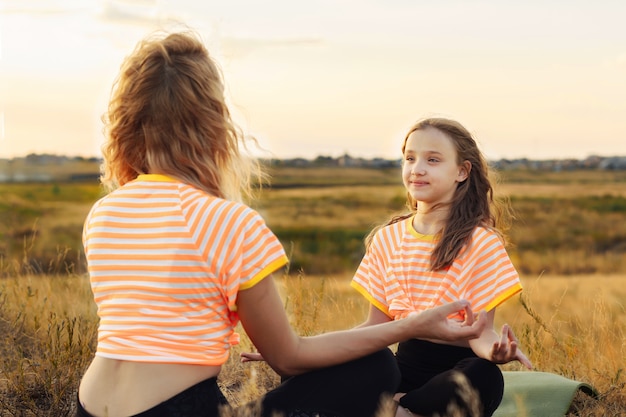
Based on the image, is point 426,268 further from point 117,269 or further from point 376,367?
point 117,269

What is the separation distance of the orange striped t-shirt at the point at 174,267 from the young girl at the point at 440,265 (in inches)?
48.3

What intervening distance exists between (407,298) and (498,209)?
2.19 feet

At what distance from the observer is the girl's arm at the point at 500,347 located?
10.2ft

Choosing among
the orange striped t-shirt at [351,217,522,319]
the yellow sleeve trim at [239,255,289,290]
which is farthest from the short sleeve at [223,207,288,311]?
the orange striped t-shirt at [351,217,522,319]

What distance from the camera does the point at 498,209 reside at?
400 cm

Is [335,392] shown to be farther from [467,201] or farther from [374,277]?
[467,201]

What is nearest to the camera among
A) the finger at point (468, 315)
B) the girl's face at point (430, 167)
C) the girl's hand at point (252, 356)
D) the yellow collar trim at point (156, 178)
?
the yellow collar trim at point (156, 178)

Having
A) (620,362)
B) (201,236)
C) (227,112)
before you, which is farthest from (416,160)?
(620,362)

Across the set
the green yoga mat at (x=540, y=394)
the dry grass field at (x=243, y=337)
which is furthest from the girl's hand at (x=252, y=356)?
the green yoga mat at (x=540, y=394)

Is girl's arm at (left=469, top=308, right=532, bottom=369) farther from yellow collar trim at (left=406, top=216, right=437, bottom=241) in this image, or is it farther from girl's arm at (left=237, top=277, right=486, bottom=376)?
yellow collar trim at (left=406, top=216, right=437, bottom=241)

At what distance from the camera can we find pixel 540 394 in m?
4.30

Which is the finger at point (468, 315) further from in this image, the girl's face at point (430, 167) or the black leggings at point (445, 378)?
the girl's face at point (430, 167)

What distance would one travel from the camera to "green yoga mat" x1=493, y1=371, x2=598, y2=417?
4.19 m

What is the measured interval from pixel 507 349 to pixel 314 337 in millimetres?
825
